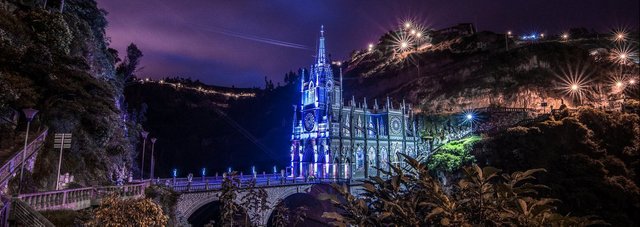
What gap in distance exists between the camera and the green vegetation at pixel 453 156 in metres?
48.6

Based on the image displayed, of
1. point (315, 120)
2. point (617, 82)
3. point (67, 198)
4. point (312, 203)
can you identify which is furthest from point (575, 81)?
point (67, 198)

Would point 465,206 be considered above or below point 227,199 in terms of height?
above

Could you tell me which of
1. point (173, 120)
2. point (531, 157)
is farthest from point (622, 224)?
point (173, 120)

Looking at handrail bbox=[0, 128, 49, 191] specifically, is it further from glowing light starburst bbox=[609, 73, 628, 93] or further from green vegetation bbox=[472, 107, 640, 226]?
glowing light starburst bbox=[609, 73, 628, 93]

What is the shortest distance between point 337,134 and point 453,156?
668 inches

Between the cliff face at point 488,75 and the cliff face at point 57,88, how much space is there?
2276 inches

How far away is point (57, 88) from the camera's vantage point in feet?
78.0

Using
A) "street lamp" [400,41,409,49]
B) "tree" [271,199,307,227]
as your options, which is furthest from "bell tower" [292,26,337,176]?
"street lamp" [400,41,409,49]

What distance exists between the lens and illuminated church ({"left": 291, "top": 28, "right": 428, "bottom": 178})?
5434cm

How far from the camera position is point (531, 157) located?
41.6m

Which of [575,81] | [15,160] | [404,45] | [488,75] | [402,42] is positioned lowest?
[15,160]

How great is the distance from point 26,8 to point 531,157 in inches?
2003

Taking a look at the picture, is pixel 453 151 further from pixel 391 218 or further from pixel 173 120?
pixel 173 120

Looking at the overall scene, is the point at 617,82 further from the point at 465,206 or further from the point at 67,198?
the point at 67,198
